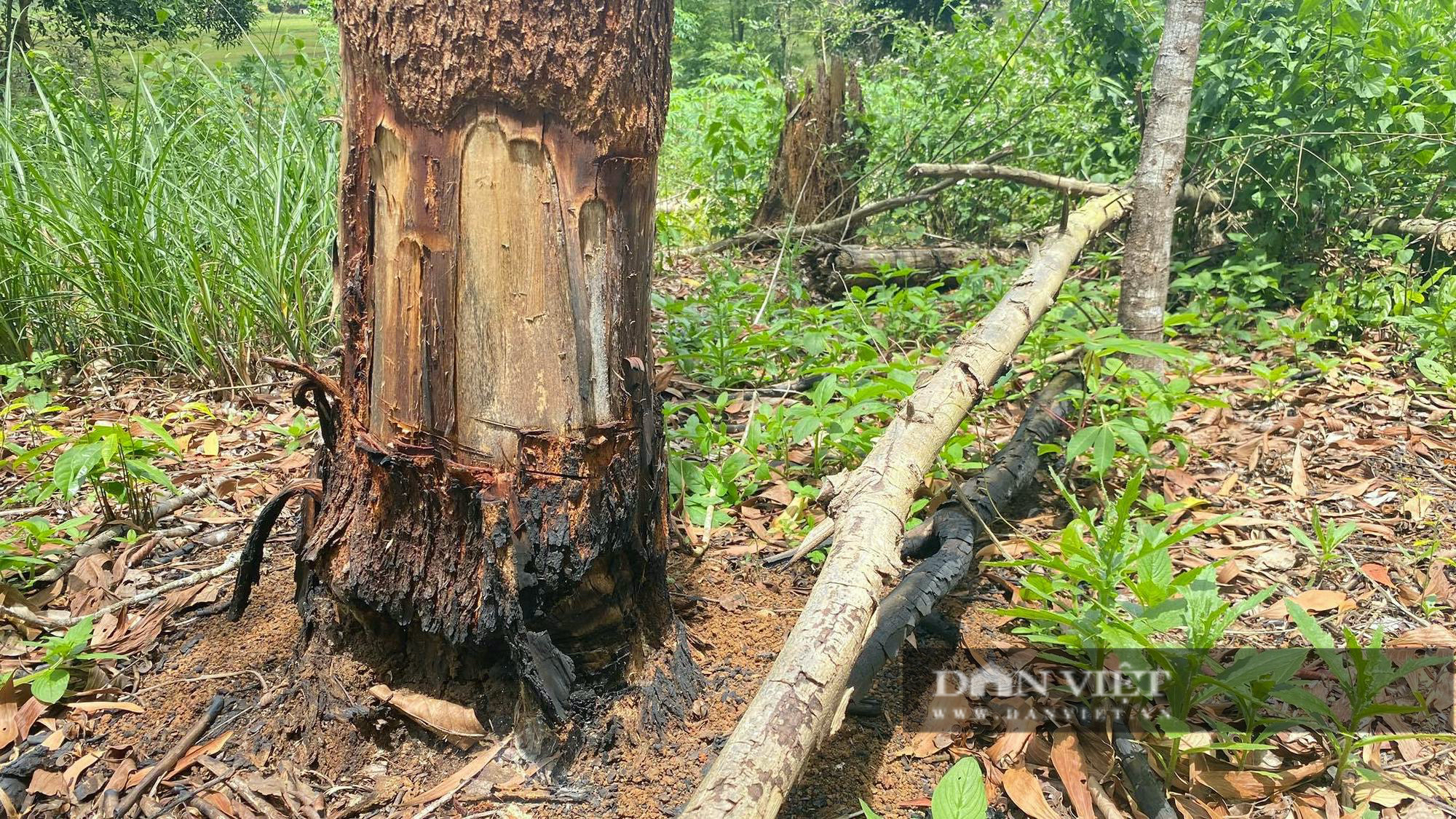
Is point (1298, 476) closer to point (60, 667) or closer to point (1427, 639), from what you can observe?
point (1427, 639)

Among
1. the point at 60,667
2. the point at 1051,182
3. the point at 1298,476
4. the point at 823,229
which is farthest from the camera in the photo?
the point at 823,229

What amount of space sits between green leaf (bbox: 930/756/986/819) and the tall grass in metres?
2.98

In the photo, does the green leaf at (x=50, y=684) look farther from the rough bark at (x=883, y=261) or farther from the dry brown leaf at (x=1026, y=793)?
the rough bark at (x=883, y=261)

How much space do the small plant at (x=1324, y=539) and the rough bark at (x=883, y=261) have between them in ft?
9.17

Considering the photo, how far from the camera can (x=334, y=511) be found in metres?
1.69

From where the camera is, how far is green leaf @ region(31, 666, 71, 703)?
1.69 metres

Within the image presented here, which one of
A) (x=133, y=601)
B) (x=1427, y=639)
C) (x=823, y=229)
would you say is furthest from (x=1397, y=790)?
(x=823, y=229)

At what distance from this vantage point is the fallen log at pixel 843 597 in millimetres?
1201

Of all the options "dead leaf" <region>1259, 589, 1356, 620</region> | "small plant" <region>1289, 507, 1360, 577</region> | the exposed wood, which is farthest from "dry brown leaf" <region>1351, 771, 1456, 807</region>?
the exposed wood

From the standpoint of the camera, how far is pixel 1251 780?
166 cm

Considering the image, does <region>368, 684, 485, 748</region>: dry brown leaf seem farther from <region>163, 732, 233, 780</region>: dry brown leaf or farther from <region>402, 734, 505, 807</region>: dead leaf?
<region>163, 732, 233, 780</region>: dry brown leaf

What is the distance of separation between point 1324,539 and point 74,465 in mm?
3098

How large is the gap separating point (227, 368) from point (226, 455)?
63cm

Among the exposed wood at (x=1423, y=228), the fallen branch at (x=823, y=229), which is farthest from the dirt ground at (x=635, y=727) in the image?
the fallen branch at (x=823, y=229)
